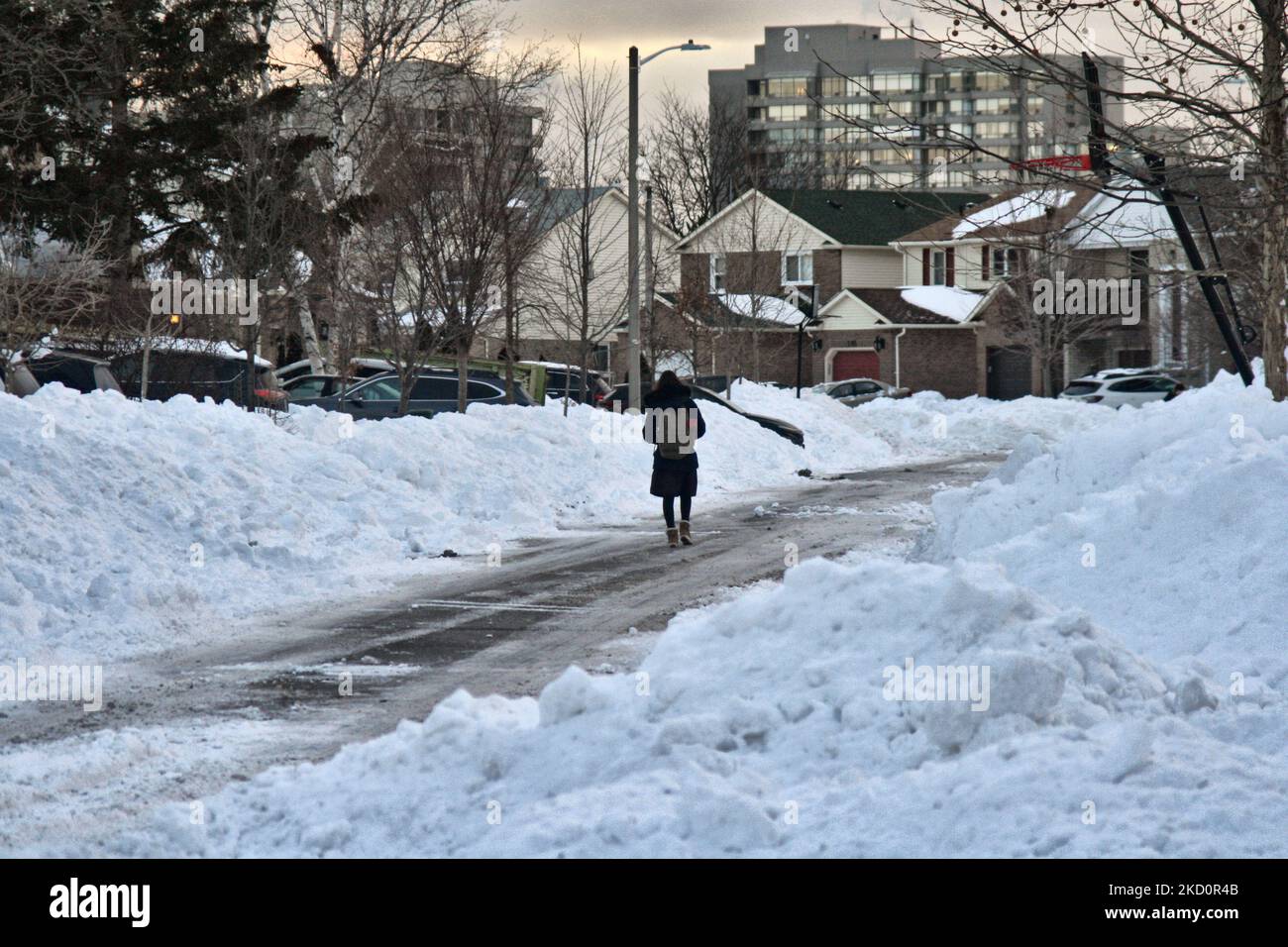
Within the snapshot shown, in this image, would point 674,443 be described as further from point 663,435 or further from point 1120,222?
point 1120,222

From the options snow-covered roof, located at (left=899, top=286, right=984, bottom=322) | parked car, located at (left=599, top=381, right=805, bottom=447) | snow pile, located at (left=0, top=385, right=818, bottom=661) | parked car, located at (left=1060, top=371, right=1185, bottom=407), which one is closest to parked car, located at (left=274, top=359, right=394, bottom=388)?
parked car, located at (left=599, top=381, right=805, bottom=447)

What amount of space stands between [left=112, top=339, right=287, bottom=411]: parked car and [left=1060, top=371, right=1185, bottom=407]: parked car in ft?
91.4

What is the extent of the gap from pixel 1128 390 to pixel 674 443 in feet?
113

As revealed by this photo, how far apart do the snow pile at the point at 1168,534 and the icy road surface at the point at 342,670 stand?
1918 mm

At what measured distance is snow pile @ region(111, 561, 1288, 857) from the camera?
5.16 m

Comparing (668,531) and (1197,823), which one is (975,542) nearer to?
(668,531)

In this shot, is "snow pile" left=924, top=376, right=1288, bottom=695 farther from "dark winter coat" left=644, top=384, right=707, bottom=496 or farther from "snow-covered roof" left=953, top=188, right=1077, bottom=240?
"dark winter coat" left=644, top=384, right=707, bottom=496

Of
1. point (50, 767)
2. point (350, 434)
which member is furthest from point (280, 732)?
point (350, 434)

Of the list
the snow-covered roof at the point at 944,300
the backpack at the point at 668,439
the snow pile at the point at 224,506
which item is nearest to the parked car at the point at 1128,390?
the snow-covered roof at the point at 944,300

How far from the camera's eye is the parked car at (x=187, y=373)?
2644 cm

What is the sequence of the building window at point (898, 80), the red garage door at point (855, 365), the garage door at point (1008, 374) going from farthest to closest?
the building window at point (898, 80) < the red garage door at point (855, 365) < the garage door at point (1008, 374)

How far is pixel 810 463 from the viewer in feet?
98.5

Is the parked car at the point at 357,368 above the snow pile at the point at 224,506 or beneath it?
above

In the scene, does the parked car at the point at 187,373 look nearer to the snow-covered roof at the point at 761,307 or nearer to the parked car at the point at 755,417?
the parked car at the point at 755,417
